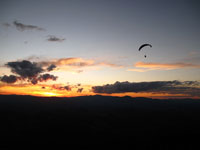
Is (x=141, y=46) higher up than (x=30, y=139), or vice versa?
(x=141, y=46)

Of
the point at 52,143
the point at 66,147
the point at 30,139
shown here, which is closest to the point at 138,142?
the point at 66,147

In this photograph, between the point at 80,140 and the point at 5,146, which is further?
the point at 80,140

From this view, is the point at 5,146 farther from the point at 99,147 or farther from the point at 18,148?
the point at 99,147

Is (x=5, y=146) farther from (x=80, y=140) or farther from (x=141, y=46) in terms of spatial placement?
(x=141, y=46)

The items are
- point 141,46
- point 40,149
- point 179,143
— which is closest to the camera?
point 141,46

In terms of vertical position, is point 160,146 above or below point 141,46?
below

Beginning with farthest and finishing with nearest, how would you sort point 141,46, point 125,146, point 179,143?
point 179,143 < point 125,146 < point 141,46

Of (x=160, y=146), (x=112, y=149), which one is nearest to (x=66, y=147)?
(x=112, y=149)

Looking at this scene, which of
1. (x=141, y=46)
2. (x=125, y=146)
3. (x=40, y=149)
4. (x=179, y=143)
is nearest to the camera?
(x=141, y=46)

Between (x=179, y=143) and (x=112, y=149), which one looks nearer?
(x=112, y=149)
